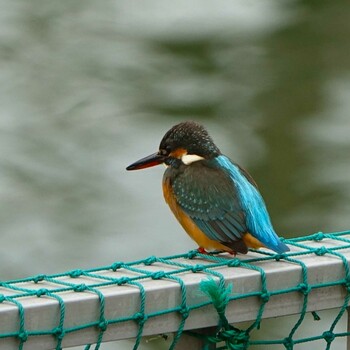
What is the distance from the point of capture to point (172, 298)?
2.26m

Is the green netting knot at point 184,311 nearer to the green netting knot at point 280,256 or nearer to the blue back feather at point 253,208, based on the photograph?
the green netting knot at point 280,256

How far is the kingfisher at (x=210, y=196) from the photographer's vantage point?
2.88 meters

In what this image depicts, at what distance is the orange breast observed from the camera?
2.97 metres

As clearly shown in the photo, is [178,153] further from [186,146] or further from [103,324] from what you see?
[103,324]

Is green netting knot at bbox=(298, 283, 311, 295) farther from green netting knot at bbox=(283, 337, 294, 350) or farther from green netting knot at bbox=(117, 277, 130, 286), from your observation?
green netting knot at bbox=(117, 277, 130, 286)

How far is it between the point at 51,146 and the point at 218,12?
2.43m

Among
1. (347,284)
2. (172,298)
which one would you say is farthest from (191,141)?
(172,298)

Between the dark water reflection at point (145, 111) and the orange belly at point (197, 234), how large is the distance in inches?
80.4

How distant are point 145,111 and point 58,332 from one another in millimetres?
4566

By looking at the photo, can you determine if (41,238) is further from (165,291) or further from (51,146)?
(165,291)

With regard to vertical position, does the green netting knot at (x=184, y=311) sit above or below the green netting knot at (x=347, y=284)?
below

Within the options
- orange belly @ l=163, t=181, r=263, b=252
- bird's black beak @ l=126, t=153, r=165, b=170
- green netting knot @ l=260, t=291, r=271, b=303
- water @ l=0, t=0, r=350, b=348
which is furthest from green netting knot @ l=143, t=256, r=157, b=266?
water @ l=0, t=0, r=350, b=348

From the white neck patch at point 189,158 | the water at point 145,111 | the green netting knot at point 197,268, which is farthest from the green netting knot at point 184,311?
the water at point 145,111

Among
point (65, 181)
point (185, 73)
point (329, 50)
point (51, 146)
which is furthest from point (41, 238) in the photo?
point (329, 50)
